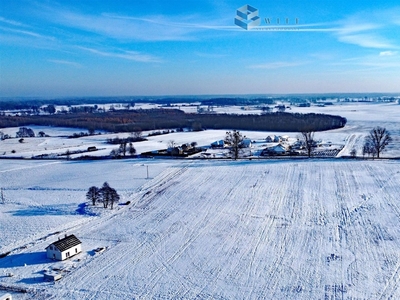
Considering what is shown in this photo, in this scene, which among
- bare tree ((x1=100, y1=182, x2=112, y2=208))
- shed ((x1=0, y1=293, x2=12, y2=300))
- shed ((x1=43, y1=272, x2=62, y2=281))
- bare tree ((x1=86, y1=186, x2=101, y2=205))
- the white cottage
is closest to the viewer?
shed ((x1=0, y1=293, x2=12, y2=300))

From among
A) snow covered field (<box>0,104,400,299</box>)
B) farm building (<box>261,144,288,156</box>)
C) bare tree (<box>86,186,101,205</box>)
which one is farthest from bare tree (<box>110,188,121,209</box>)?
farm building (<box>261,144,288,156</box>)

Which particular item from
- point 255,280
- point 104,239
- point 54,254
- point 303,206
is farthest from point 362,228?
point 54,254

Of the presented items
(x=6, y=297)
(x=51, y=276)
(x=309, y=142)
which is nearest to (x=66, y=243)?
(x=51, y=276)

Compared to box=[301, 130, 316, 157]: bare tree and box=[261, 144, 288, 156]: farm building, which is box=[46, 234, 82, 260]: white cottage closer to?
box=[301, 130, 316, 157]: bare tree

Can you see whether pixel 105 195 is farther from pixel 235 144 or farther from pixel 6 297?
pixel 235 144

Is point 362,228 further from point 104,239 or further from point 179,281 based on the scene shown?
point 104,239
